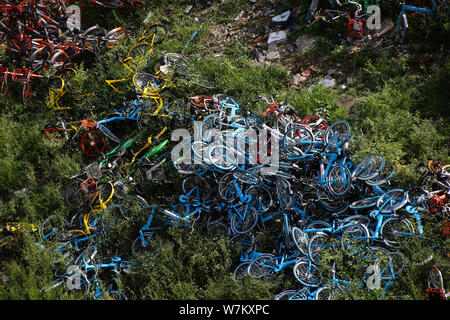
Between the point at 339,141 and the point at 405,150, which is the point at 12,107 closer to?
the point at 339,141

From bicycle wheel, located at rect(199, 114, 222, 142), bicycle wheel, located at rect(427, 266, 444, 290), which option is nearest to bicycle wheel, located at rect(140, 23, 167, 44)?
bicycle wheel, located at rect(199, 114, 222, 142)

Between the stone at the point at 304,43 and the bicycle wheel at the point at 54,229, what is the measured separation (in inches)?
258

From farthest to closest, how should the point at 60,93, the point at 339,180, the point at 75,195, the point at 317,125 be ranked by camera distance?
1. the point at 60,93
2. the point at 75,195
3. the point at 317,125
4. the point at 339,180

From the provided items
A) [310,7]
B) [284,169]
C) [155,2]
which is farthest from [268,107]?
[155,2]

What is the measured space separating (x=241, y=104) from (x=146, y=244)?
3.56 meters

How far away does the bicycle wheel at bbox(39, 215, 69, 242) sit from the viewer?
7.39 meters

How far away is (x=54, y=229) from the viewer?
7.45m

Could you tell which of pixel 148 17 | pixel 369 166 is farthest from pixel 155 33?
pixel 369 166

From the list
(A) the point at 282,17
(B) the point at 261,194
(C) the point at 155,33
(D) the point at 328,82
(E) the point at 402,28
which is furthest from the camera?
(C) the point at 155,33

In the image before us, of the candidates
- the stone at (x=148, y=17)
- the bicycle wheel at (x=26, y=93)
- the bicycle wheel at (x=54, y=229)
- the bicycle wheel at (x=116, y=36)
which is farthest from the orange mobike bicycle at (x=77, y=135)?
the stone at (x=148, y=17)

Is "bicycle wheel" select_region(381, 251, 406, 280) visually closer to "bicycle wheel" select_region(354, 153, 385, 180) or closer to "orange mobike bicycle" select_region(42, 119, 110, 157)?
"bicycle wheel" select_region(354, 153, 385, 180)

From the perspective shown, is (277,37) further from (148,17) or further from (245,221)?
(245,221)

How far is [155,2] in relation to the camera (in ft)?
38.5

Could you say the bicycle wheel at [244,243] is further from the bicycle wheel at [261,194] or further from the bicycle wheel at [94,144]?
the bicycle wheel at [94,144]
